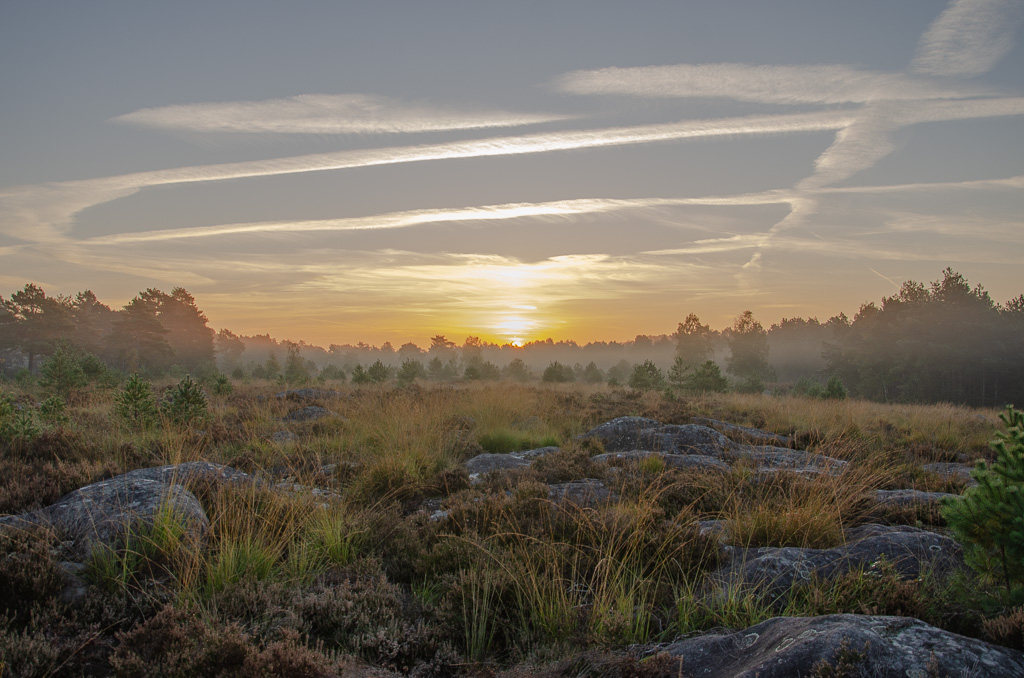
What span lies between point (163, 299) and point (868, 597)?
6144 centimetres

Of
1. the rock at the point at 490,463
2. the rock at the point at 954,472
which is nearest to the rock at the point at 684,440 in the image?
Result: the rock at the point at 490,463

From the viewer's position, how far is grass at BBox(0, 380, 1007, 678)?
10.1 ft

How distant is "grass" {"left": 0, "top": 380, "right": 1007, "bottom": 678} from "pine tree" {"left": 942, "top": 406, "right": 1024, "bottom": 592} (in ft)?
0.71

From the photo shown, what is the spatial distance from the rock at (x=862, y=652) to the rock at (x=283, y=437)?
7843 millimetres

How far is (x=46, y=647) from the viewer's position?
8.92ft

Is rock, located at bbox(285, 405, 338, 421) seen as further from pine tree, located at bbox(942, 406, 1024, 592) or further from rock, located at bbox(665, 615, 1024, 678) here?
pine tree, located at bbox(942, 406, 1024, 592)

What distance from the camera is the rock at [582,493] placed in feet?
17.6

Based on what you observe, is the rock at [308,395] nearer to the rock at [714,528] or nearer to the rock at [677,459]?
the rock at [677,459]

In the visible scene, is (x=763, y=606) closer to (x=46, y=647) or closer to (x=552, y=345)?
(x=46, y=647)

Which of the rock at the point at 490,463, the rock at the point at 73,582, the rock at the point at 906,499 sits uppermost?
the rock at the point at 906,499

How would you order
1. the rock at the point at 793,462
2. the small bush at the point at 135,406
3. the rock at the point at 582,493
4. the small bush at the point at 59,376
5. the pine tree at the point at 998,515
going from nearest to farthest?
the pine tree at the point at 998,515 → the rock at the point at 582,493 → the rock at the point at 793,462 → the small bush at the point at 135,406 → the small bush at the point at 59,376

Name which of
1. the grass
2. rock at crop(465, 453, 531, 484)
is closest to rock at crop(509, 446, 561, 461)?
rock at crop(465, 453, 531, 484)

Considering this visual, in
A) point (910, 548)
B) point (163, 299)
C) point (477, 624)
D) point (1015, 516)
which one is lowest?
point (477, 624)

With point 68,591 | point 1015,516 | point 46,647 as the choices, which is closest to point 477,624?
point 46,647
